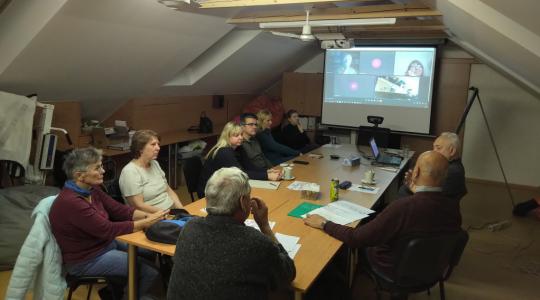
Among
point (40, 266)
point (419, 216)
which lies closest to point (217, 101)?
point (40, 266)

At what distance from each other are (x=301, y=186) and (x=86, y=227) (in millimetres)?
1683

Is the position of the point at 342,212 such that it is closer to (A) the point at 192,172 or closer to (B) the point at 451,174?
(B) the point at 451,174

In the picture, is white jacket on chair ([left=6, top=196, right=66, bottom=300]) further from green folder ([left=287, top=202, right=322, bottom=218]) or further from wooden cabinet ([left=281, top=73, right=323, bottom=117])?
wooden cabinet ([left=281, top=73, right=323, bottom=117])

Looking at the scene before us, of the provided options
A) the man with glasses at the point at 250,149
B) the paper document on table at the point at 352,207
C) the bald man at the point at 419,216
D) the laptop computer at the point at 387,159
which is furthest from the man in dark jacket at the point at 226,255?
the laptop computer at the point at 387,159

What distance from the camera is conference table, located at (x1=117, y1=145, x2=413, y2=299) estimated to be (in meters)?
2.02

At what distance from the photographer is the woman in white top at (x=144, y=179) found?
2.92 m

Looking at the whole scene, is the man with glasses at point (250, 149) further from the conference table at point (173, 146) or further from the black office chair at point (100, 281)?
the black office chair at point (100, 281)

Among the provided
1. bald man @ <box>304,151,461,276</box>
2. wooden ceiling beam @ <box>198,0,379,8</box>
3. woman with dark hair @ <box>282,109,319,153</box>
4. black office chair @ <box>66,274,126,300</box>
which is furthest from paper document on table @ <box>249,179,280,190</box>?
woman with dark hair @ <box>282,109,319,153</box>

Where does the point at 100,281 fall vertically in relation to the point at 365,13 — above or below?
below

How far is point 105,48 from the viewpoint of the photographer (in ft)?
12.7

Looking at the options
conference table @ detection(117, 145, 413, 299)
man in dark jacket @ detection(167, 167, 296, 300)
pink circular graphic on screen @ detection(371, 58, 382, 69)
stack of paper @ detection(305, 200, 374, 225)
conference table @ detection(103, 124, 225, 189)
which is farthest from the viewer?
pink circular graphic on screen @ detection(371, 58, 382, 69)

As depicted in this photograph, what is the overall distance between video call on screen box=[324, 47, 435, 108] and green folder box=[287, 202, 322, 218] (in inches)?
179

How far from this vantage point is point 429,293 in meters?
3.13

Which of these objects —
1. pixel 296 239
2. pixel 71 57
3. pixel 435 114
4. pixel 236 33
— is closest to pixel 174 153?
pixel 236 33
